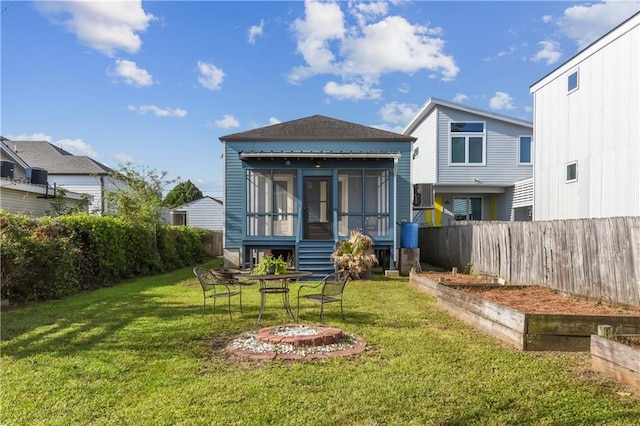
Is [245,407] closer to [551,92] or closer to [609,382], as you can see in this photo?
[609,382]

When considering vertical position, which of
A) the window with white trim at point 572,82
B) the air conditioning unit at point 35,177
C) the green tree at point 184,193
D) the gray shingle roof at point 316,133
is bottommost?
the air conditioning unit at point 35,177

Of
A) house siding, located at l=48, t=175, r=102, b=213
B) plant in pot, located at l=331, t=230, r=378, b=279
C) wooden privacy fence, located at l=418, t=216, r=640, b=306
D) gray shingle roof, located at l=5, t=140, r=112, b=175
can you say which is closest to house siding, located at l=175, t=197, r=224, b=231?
gray shingle roof, located at l=5, t=140, r=112, b=175

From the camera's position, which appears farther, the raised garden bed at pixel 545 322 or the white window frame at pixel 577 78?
the white window frame at pixel 577 78

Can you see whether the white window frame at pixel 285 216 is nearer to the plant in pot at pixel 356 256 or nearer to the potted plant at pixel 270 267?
the plant in pot at pixel 356 256

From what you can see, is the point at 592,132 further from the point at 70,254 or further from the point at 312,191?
the point at 70,254

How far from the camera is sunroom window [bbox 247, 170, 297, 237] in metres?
13.9

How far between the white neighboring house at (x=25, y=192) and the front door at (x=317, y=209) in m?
9.32

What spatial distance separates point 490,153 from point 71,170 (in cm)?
2293

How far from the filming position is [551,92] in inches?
583

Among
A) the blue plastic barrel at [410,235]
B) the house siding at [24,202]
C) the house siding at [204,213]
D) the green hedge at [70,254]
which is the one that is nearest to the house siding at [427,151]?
the blue plastic barrel at [410,235]

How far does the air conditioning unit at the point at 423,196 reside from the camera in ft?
59.0

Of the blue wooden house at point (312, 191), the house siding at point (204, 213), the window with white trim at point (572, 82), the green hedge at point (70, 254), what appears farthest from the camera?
the house siding at point (204, 213)

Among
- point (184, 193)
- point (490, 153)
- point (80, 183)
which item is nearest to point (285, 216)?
point (490, 153)

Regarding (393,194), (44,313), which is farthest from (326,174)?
(44,313)
